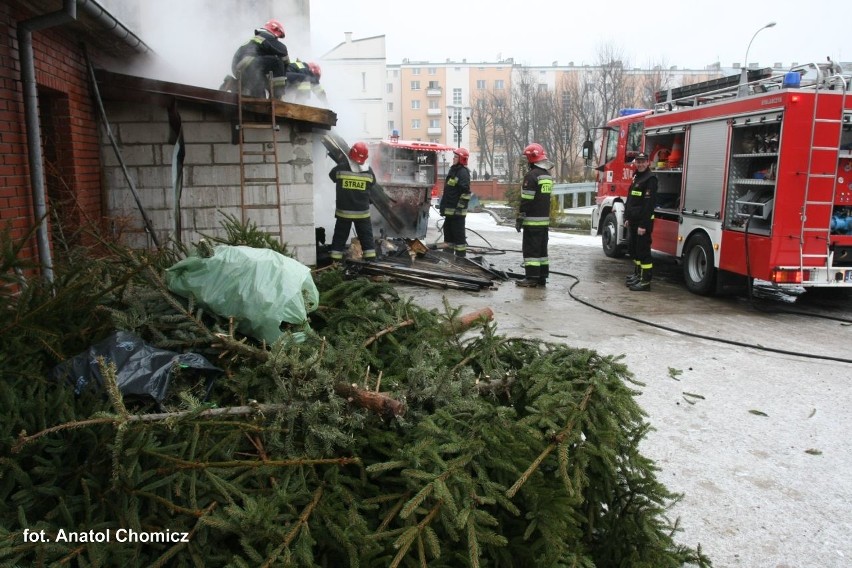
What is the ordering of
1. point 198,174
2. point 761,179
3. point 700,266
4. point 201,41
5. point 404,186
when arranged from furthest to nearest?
1. point 404,186
2. point 201,41
3. point 700,266
4. point 761,179
5. point 198,174

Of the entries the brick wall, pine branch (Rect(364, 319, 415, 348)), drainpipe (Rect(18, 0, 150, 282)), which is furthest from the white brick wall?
pine branch (Rect(364, 319, 415, 348))

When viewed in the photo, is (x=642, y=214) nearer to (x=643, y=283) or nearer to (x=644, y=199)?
Answer: (x=644, y=199)

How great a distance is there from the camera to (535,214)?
30.4ft

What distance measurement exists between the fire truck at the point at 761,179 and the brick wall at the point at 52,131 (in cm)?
746

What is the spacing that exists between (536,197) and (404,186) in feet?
12.2

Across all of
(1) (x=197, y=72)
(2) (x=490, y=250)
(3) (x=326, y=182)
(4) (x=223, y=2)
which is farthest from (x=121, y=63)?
(2) (x=490, y=250)

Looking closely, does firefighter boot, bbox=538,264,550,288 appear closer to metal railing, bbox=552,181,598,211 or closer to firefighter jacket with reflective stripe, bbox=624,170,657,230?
firefighter jacket with reflective stripe, bbox=624,170,657,230

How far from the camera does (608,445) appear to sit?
7.97 ft

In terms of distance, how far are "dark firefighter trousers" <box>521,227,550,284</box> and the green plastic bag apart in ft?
21.9

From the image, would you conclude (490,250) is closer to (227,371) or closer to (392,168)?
(392,168)

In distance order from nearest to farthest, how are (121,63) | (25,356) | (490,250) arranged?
(25,356)
(121,63)
(490,250)

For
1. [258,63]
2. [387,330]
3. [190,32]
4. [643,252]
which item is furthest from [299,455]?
[190,32]

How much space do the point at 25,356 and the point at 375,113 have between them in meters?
43.3

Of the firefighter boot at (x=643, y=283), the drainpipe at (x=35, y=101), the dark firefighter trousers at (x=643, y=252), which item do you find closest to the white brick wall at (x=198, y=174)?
the drainpipe at (x=35, y=101)
